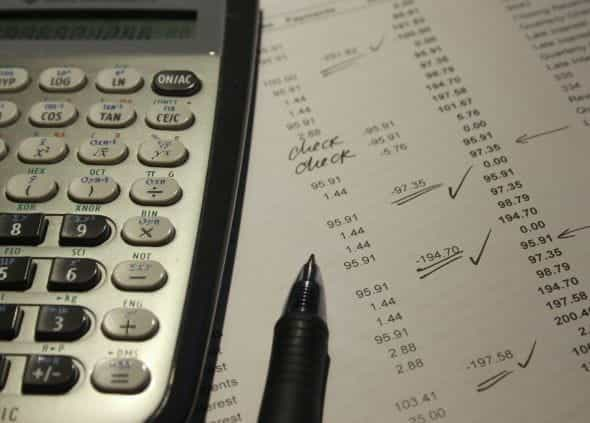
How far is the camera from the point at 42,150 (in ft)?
1.02

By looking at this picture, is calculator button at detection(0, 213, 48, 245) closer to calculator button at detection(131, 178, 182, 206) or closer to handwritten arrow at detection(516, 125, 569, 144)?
calculator button at detection(131, 178, 182, 206)

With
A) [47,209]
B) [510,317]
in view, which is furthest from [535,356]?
[47,209]

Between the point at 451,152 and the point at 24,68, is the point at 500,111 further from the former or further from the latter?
the point at 24,68

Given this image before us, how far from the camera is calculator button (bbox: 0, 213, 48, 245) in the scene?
0.92 feet

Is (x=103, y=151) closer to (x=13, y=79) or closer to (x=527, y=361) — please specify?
(x=13, y=79)

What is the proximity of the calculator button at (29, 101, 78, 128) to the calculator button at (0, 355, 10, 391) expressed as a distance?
0.12 metres

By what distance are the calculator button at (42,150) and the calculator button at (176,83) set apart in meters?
0.06

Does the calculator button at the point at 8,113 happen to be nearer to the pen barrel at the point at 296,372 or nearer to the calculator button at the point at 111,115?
the calculator button at the point at 111,115

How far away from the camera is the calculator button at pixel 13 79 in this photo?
334 millimetres

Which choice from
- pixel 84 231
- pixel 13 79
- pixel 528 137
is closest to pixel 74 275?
pixel 84 231

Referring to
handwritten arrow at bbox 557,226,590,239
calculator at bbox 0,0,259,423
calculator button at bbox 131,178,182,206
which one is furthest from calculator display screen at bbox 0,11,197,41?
handwritten arrow at bbox 557,226,590,239

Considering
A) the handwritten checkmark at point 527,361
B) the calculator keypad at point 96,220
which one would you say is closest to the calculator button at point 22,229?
the calculator keypad at point 96,220

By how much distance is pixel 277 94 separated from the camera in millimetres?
366

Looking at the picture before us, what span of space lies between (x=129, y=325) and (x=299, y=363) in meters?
0.07
